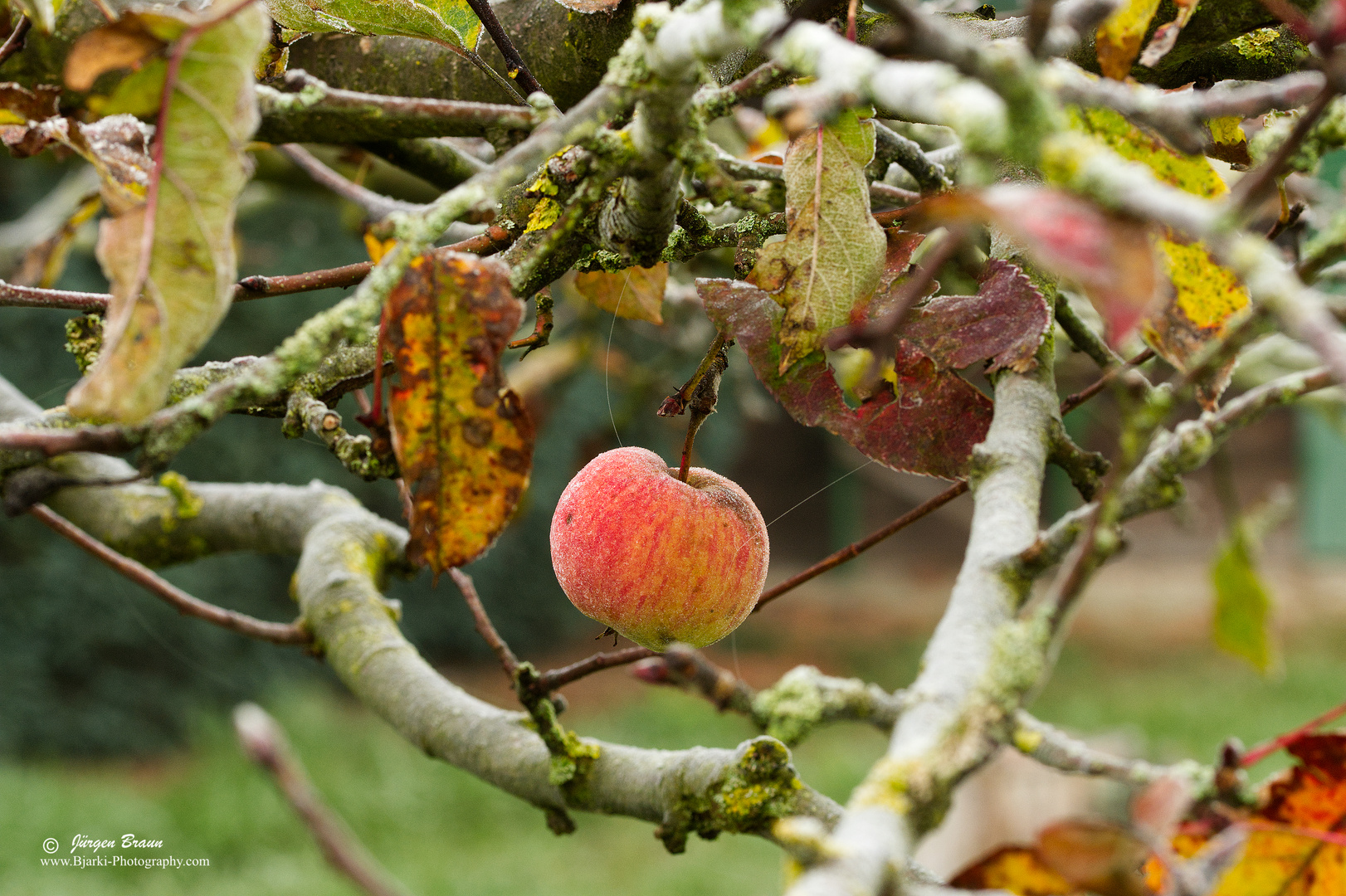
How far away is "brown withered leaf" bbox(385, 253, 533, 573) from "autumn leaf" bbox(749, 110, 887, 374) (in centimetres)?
16

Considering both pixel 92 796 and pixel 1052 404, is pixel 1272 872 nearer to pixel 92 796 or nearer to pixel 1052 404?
pixel 1052 404

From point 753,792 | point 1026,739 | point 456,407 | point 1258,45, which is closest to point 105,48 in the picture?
point 456,407

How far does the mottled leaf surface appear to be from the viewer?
600mm

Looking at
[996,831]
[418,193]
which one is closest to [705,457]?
[996,831]

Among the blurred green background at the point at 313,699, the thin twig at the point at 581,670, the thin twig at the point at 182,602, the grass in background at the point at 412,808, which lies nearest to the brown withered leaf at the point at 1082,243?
the thin twig at the point at 581,670

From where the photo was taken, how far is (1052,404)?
0.54 metres

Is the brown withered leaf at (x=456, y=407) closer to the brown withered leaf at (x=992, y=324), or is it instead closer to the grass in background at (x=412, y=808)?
the brown withered leaf at (x=992, y=324)

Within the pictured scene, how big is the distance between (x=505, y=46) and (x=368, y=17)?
78mm

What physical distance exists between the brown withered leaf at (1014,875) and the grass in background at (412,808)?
2.69m

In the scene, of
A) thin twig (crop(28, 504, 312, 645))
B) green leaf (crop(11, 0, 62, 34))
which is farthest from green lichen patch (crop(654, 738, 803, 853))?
green leaf (crop(11, 0, 62, 34))

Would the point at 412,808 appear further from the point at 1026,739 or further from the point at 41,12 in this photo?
the point at 1026,739

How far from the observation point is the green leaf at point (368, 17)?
1.93ft

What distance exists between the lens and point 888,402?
2.05ft

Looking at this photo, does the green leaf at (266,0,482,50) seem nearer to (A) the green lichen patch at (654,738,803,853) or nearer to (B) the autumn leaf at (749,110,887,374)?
(B) the autumn leaf at (749,110,887,374)
